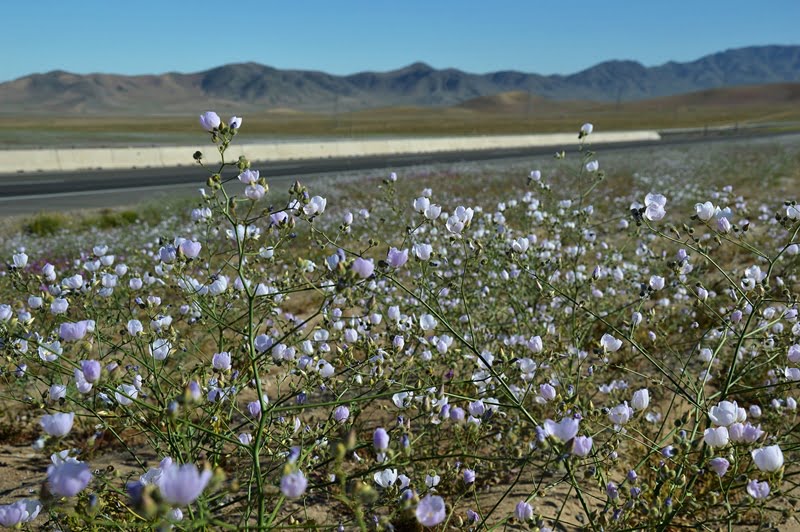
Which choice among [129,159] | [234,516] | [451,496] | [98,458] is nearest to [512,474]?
[451,496]

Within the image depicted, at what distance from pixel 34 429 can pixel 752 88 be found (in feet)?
737

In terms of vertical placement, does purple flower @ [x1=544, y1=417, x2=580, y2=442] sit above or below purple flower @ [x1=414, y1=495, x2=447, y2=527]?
above

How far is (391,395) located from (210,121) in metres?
1.32

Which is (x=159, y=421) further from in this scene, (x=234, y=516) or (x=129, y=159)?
(x=129, y=159)

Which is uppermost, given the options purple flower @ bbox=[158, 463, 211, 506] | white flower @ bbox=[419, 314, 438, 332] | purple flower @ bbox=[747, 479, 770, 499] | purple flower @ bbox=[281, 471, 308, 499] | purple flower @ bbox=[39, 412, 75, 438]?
purple flower @ bbox=[158, 463, 211, 506]

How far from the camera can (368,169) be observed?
23.8 meters

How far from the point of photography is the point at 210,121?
2.58 m

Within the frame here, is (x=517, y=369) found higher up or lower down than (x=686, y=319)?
higher up

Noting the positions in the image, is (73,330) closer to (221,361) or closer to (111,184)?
(221,361)

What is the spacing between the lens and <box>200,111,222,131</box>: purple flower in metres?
2.56

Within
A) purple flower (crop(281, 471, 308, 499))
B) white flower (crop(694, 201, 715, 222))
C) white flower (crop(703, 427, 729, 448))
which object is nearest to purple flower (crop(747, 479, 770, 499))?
white flower (crop(703, 427, 729, 448))

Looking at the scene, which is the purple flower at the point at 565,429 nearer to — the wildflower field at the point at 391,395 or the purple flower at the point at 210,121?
the wildflower field at the point at 391,395

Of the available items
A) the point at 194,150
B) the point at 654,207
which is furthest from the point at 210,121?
the point at 194,150

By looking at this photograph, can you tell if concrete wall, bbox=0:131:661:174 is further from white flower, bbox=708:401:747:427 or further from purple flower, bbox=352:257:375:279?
white flower, bbox=708:401:747:427
